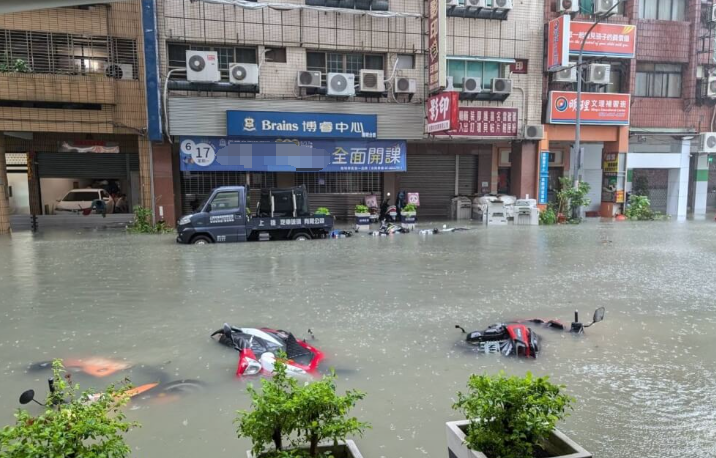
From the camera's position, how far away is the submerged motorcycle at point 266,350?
5.76 metres

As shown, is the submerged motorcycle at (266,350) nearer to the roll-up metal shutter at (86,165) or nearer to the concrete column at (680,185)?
the roll-up metal shutter at (86,165)

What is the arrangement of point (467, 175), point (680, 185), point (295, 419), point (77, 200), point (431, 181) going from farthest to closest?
point (680, 185)
point (467, 175)
point (431, 181)
point (77, 200)
point (295, 419)

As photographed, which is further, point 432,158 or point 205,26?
point 432,158

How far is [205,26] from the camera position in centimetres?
2038

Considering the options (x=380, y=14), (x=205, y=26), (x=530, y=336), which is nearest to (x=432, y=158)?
(x=380, y=14)

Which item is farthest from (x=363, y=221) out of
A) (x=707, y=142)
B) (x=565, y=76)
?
(x=707, y=142)

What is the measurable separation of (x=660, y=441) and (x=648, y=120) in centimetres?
2590

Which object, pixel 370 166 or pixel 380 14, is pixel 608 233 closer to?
pixel 370 166

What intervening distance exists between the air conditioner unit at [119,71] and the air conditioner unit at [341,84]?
781 cm

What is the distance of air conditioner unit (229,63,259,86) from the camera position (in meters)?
20.1

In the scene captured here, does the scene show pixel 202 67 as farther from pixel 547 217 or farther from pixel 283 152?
pixel 547 217

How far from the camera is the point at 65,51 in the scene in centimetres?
1977

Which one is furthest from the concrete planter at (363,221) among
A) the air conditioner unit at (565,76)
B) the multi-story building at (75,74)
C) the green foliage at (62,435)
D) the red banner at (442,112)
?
the green foliage at (62,435)

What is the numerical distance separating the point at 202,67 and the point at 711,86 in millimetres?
24277
